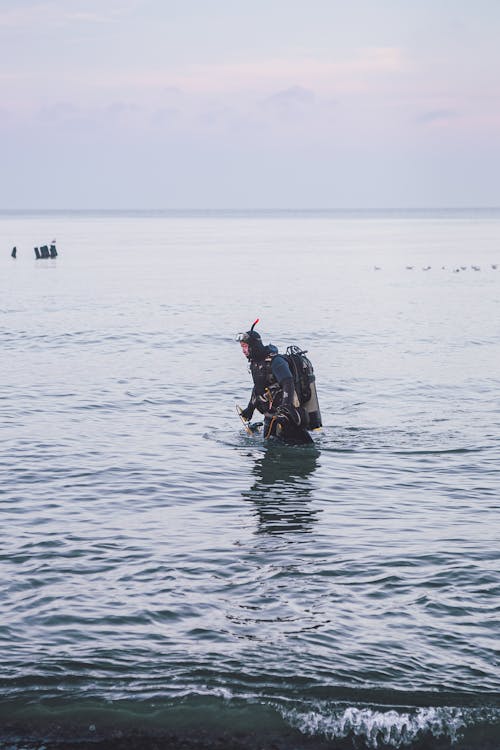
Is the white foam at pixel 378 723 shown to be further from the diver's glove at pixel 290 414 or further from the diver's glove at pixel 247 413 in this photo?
the diver's glove at pixel 247 413

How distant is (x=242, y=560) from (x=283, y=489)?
371cm

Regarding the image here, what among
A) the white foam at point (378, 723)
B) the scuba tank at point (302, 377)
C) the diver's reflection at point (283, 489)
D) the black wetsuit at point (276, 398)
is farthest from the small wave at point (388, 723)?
the scuba tank at point (302, 377)

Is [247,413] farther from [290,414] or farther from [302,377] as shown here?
[302,377]

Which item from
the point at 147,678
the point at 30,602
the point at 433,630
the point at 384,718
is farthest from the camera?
the point at 30,602

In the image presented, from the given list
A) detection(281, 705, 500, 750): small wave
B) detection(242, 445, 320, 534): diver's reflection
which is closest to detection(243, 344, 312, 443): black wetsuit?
detection(242, 445, 320, 534): diver's reflection

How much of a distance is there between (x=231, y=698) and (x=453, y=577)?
375cm

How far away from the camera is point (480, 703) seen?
29.5 ft

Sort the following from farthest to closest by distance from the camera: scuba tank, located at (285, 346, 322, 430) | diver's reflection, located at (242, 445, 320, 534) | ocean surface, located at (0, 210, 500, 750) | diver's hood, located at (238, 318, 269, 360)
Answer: scuba tank, located at (285, 346, 322, 430) < diver's hood, located at (238, 318, 269, 360) < diver's reflection, located at (242, 445, 320, 534) < ocean surface, located at (0, 210, 500, 750)

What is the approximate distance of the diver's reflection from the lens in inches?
→ 562

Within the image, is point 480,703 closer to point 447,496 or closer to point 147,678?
point 147,678

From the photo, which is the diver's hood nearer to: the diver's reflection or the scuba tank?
the scuba tank

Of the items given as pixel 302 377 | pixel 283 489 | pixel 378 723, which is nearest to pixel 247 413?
pixel 302 377

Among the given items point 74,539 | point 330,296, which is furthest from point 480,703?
point 330,296

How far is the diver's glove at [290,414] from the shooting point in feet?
57.3
